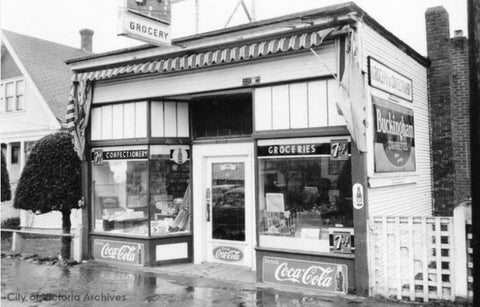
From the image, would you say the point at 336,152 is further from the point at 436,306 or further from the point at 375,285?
the point at 436,306

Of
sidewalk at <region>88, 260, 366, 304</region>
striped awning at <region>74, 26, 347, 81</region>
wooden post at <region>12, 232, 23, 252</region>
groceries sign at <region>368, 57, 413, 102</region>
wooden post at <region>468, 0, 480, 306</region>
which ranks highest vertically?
striped awning at <region>74, 26, 347, 81</region>

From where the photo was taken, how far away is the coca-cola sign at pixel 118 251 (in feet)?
32.6

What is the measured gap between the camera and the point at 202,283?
8.40m

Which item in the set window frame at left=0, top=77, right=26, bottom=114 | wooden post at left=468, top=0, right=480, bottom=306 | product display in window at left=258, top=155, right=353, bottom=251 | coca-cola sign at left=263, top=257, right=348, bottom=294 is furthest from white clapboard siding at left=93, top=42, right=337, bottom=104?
window frame at left=0, top=77, right=26, bottom=114

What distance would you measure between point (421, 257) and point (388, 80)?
3.33 metres

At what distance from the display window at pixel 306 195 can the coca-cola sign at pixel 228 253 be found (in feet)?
4.59

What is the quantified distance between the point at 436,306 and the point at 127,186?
6.76 meters

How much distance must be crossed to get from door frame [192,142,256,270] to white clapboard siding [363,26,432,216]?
2702 mm

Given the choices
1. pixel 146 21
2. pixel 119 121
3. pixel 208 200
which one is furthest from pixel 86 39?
pixel 146 21

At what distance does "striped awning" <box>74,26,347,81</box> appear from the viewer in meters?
7.40

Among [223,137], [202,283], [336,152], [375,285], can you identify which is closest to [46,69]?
[223,137]

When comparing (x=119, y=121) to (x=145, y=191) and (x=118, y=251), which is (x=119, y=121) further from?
(x=118, y=251)

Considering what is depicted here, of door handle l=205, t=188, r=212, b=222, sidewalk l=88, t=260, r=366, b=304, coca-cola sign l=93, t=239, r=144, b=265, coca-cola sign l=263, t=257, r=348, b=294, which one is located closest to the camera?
sidewalk l=88, t=260, r=366, b=304

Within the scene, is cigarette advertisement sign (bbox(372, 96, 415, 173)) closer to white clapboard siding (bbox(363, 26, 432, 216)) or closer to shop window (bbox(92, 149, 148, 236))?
white clapboard siding (bbox(363, 26, 432, 216))
